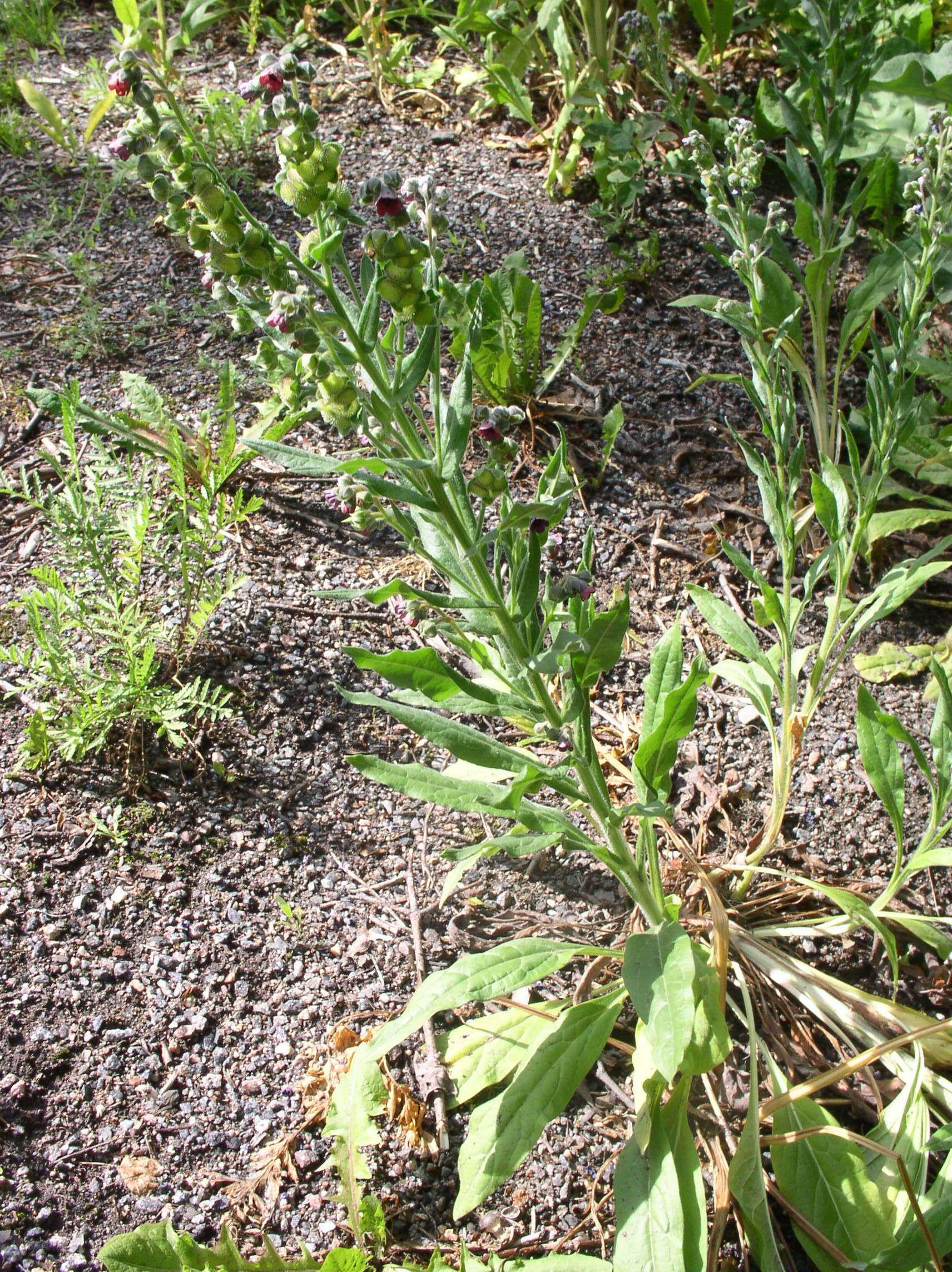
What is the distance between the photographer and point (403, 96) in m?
4.16

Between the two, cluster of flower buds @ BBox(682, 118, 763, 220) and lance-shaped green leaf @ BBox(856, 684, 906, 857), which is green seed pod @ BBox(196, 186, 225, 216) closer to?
cluster of flower buds @ BBox(682, 118, 763, 220)

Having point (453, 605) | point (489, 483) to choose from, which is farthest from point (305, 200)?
point (453, 605)

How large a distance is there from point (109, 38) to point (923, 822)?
183 inches

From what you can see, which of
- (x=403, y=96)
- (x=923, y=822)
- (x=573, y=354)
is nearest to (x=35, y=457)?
(x=573, y=354)

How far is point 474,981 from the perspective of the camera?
66.6 inches

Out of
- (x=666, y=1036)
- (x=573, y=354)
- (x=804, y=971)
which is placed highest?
(x=573, y=354)

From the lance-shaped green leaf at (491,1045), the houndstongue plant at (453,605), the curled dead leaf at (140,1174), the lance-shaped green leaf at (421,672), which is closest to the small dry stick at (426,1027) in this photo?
the lance-shaped green leaf at (491,1045)

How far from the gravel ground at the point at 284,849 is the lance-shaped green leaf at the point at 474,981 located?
387 millimetres

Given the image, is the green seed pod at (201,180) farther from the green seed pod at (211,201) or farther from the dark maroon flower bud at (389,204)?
the dark maroon flower bud at (389,204)

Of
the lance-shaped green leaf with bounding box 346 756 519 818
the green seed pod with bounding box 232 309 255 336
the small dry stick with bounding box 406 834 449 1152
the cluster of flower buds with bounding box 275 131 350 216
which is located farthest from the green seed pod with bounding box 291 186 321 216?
the small dry stick with bounding box 406 834 449 1152

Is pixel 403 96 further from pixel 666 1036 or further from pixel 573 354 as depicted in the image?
pixel 666 1036

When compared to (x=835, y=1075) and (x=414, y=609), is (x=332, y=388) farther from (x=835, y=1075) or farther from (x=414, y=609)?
(x=835, y=1075)

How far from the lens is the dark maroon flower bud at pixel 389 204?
1503mm

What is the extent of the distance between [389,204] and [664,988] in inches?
50.6
